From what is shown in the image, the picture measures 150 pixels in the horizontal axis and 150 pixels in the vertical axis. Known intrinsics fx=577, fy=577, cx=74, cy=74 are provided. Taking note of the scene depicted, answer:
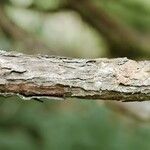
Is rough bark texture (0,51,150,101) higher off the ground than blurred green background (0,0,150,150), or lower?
lower

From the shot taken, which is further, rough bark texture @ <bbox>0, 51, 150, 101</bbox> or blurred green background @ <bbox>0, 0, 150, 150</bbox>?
blurred green background @ <bbox>0, 0, 150, 150</bbox>

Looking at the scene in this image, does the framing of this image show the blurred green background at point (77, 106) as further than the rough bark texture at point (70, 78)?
Yes

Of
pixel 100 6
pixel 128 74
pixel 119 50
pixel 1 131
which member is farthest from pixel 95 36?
pixel 128 74

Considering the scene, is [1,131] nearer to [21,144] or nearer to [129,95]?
[21,144]

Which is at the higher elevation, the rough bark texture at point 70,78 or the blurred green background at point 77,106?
the blurred green background at point 77,106
